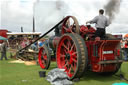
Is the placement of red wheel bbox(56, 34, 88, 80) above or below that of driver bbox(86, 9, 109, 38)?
below

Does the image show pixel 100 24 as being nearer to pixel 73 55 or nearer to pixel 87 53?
pixel 87 53

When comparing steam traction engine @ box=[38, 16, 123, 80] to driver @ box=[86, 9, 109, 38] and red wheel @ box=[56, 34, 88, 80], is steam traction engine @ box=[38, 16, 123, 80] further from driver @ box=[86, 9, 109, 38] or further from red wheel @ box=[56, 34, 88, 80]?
driver @ box=[86, 9, 109, 38]

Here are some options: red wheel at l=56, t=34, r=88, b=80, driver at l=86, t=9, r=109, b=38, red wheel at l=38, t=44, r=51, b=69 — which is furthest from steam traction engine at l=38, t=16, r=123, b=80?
red wheel at l=38, t=44, r=51, b=69

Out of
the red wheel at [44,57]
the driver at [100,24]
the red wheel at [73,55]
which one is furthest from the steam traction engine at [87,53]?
the red wheel at [44,57]

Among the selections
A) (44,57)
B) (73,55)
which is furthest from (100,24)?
(44,57)

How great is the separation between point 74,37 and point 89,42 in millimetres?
497

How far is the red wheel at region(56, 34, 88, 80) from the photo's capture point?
458cm

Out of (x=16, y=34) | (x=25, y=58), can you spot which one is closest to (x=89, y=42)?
(x=25, y=58)

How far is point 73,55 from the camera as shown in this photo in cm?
501

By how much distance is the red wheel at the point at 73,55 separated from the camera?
4.58 metres

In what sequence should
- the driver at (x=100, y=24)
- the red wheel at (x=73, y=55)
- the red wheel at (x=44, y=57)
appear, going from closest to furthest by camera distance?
the red wheel at (x=73, y=55) → the driver at (x=100, y=24) → the red wheel at (x=44, y=57)

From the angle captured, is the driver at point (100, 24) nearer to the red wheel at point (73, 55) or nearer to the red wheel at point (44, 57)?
the red wheel at point (73, 55)

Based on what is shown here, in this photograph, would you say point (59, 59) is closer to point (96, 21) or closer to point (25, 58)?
point (96, 21)

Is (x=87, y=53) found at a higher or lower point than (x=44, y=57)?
higher
